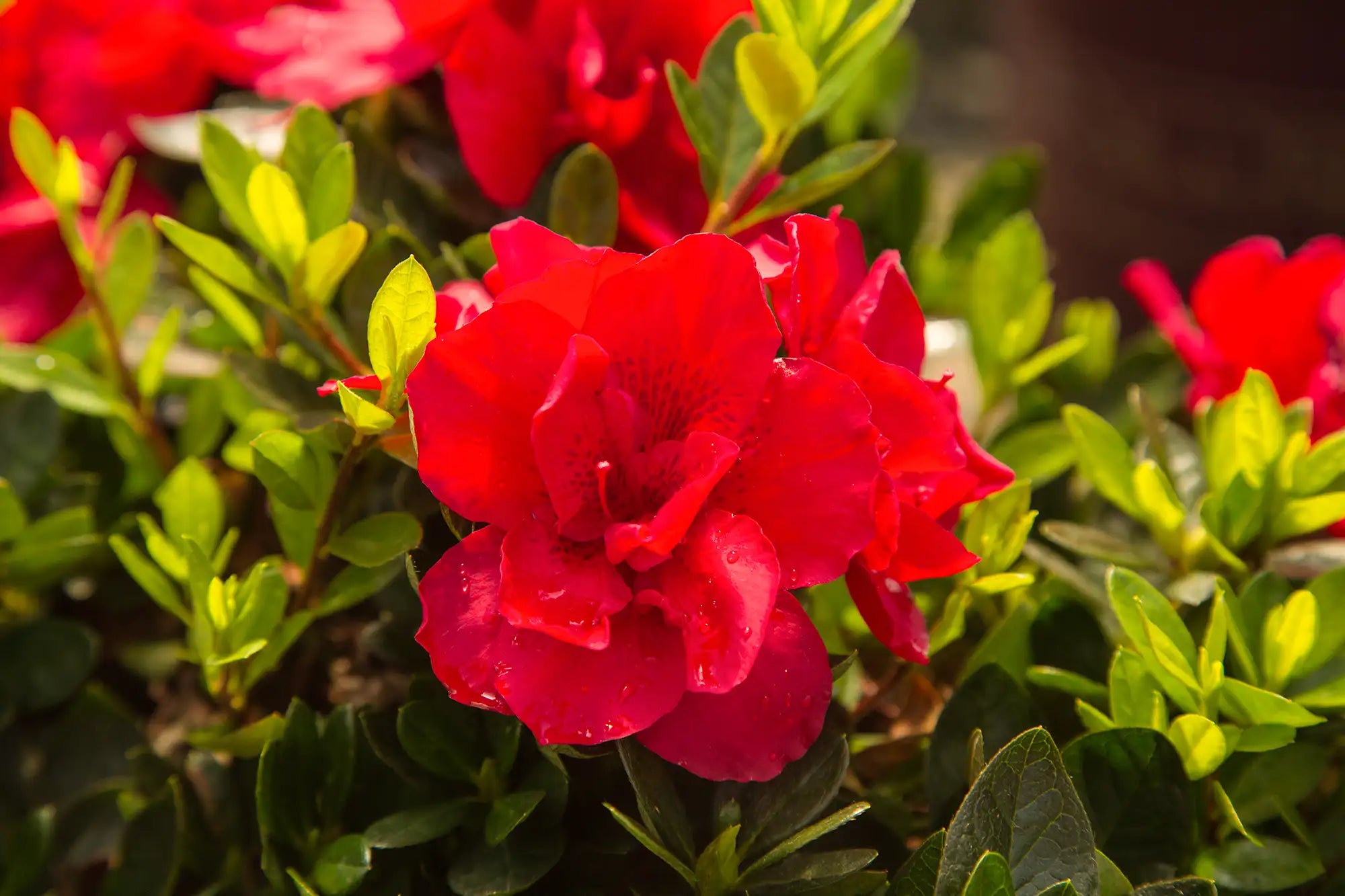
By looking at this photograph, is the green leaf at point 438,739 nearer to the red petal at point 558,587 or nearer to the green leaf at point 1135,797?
the red petal at point 558,587

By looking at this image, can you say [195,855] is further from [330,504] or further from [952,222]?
[952,222]

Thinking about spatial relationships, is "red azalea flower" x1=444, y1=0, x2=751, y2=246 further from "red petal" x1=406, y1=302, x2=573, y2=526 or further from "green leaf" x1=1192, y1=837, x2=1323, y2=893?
"green leaf" x1=1192, y1=837, x2=1323, y2=893

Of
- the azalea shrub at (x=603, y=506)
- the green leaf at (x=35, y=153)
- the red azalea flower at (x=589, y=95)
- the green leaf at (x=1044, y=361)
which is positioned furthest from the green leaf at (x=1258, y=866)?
the green leaf at (x=35, y=153)

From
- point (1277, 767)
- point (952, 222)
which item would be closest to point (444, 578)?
point (1277, 767)

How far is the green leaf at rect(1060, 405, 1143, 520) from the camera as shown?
0.54m

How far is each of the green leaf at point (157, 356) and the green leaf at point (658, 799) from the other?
1.03ft

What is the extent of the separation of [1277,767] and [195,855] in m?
0.45

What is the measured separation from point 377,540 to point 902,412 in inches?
7.5

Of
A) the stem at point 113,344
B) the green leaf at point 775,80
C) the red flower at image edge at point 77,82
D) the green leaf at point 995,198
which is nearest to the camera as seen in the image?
the green leaf at point 775,80

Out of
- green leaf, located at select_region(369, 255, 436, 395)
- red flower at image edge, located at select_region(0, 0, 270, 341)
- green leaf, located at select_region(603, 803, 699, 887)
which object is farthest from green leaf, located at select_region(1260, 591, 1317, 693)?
red flower at image edge, located at select_region(0, 0, 270, 341)

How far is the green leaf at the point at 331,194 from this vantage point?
1.62 feet

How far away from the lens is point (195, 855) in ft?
1.76

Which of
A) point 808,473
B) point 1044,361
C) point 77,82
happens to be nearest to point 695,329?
point 808,473

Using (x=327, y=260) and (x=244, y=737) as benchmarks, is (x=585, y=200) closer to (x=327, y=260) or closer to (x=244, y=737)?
(x=327, y=260)
